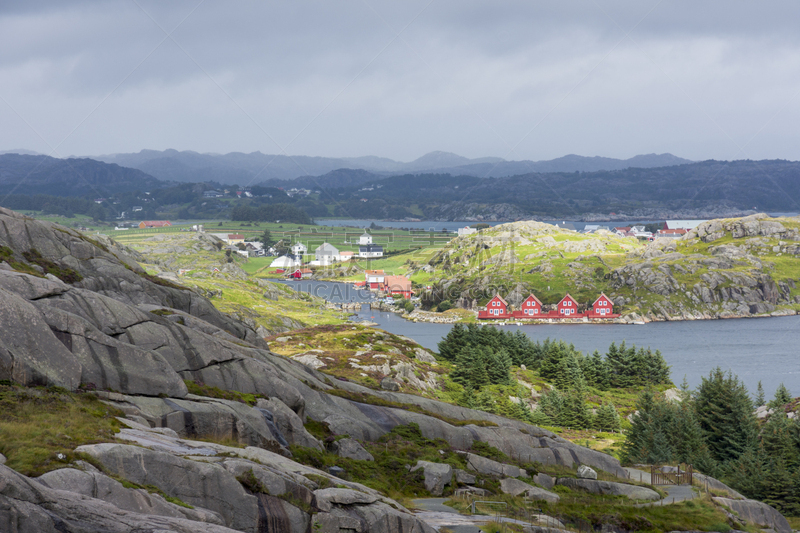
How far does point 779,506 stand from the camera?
1714 inches

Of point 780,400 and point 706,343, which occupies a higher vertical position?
point 780,400

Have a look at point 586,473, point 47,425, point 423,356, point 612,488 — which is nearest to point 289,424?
point 47,425

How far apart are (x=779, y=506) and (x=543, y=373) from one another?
173 feet

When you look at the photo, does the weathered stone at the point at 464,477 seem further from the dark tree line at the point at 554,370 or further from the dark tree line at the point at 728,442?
the dark tree line at the point at 554,370

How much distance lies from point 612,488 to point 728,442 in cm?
3198

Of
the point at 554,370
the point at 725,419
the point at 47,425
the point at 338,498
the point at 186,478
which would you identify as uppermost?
the point at 47,425

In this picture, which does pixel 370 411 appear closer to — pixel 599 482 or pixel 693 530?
pixel 599 482

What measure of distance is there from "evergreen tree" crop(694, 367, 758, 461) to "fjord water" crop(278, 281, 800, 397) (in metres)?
57.0

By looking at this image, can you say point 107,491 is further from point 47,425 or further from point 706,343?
point 706,343

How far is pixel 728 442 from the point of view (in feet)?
197

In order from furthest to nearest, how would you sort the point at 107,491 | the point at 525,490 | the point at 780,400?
the point at 780,400 → the point at 525,490 → the point at 107,491

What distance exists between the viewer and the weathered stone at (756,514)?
35.2 m

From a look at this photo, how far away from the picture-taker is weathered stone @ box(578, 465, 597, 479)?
37688 mm

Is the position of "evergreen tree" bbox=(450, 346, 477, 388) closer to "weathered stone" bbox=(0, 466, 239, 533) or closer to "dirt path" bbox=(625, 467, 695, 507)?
"dirt path" bbox=(625, 467, 695, 507)
